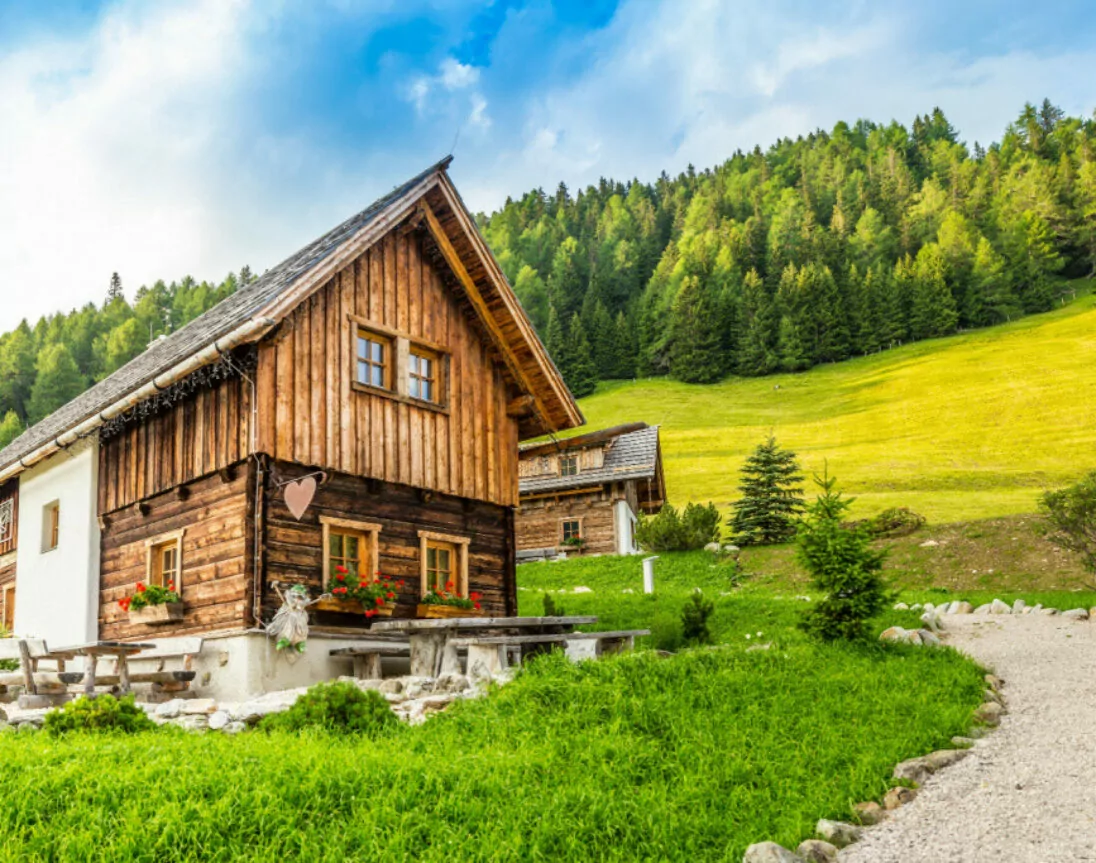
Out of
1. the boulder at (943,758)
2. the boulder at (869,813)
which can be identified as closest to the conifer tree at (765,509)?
the boulder at (943,758)

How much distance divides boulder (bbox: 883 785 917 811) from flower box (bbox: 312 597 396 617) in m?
8.48

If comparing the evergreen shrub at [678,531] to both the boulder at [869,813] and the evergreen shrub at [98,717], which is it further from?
the boulder at [869,813]

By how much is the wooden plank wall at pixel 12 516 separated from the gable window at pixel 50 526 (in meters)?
1.41

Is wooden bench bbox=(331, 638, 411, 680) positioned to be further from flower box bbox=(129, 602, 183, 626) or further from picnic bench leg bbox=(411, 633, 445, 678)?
flower box bbox=(129, 602, 183, 626)

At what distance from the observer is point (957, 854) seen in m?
6.81

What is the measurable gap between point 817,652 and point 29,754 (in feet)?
29.7

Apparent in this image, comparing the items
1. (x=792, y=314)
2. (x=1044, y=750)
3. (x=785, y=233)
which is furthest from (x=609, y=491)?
(x=785, y=233)

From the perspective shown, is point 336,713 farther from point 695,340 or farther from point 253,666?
point 695,340

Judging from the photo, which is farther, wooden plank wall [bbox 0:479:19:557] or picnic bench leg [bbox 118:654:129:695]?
wooden plank wall [bbox 0:479:19:557]

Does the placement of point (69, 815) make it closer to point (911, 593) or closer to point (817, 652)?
point (817, 652)

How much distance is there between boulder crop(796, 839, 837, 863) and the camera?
6.82 metres

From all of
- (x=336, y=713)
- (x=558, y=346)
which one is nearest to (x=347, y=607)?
(x=336, y=713)

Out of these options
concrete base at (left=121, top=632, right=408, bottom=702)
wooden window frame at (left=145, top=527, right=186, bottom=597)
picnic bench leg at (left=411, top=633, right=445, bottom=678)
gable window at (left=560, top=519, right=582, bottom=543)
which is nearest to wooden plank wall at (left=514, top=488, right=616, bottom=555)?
gable window at (left=560, top=519, right=582, bottom=543)

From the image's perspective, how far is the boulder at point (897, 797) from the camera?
7910 millimetres
